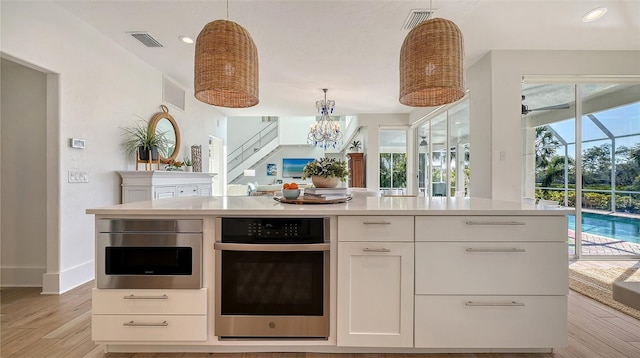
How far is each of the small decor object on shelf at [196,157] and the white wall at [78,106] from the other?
1387mm

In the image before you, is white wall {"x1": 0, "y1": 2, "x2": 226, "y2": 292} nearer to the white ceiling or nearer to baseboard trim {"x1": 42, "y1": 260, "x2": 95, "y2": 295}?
baseboard trim {"x1": 42, "y1": 260, "x2": 95, "y2": 295}

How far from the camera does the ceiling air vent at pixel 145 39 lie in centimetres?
320

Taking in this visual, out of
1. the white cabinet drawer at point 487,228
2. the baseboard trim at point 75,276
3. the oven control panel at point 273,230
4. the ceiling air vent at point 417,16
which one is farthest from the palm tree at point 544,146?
the baseboard trim at point 75,276

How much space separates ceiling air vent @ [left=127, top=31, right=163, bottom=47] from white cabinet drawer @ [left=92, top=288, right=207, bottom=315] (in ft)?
9.26

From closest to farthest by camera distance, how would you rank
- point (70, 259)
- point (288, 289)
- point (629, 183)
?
point (288, 289) → point (70, 259) → point (629, 183)

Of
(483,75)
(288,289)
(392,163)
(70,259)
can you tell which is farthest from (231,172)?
(288,289)

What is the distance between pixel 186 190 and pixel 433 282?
4.00 meters

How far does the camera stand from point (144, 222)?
1.59 metres

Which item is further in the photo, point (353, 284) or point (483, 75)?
point (483, 75)

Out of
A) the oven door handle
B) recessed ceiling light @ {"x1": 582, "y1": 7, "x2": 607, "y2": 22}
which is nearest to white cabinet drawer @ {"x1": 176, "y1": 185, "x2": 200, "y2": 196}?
the oven door handle

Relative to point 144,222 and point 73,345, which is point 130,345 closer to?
point 73,345

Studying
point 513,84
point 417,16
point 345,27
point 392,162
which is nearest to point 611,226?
point 513,84

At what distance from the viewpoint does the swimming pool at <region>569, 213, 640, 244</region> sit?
12.3 ft

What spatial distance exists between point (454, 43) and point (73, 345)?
2.88m
